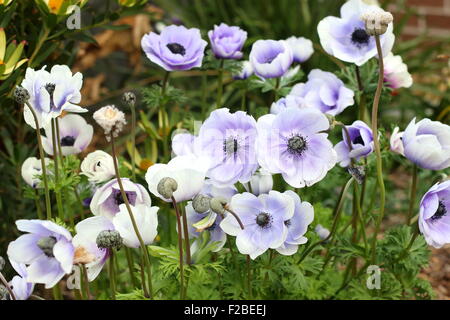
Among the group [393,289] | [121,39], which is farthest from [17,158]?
[121,39]

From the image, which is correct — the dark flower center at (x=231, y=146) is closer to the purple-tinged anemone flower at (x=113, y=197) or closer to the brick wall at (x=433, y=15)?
the purple-tinged anemone flower at (x=113, y=197)

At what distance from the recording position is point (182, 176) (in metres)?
0.81

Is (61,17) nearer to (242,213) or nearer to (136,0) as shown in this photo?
(136,0)

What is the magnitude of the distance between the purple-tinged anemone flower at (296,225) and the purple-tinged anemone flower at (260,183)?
0.06 m

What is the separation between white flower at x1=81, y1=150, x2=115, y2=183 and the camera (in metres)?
0.96

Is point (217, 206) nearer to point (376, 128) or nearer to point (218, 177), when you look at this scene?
point (218, 177)

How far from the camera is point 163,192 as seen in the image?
0.75 meters

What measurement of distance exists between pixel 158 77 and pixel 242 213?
1.54 metres

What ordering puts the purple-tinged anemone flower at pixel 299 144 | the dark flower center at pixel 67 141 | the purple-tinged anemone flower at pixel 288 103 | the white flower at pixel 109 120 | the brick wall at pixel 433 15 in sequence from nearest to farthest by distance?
the white flower at pixel 109 120 < the purple-tinged anemone flower at pixel 299 144 < the purple-tinged anemone flower at pixel 288 103 < the dark flower center at pixel 67 141 < the brick wall at pixel 433 15

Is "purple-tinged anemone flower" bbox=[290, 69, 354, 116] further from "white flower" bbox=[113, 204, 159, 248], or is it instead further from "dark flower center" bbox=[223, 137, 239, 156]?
"white flower" bbox=[113, 204, 159, 248]

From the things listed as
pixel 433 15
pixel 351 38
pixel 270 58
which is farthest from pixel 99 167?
pixel 433 15

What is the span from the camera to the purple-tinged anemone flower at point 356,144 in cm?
91

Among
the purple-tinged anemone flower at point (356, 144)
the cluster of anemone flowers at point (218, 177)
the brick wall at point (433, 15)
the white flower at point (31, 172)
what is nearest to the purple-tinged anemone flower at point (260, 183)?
the cluster of anemone flowers at point (218, 177)

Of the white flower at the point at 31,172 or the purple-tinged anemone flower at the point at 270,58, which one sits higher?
the purple-tinged anemone flower at the point at 270,58
